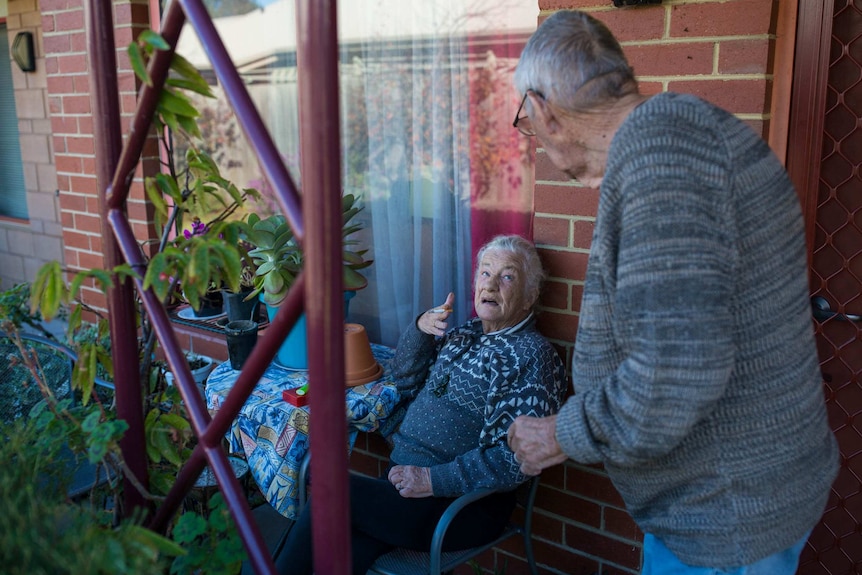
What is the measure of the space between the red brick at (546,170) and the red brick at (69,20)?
2.51 meters

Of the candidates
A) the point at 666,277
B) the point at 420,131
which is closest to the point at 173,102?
the point at 666,277

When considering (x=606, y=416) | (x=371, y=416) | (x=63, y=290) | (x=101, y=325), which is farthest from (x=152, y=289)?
(x=371, y=416)

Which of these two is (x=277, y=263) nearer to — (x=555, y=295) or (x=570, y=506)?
(x=555, y=295)

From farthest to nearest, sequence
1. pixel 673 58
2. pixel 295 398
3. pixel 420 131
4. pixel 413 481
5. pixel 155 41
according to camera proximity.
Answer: pixel 420 131 < pixel 295 398 < pixel 413 481 < pixel 673 58 < pixel 155 41

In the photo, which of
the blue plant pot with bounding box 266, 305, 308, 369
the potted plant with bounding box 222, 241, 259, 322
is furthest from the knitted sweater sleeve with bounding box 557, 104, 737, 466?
the potted plant with bounding box 222, 241, 259, 322

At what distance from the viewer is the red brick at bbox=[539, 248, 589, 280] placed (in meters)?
2.50

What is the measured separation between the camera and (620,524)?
102 inches

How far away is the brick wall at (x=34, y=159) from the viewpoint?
541 centimetres

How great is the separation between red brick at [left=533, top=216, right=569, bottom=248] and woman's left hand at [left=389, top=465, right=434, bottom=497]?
0.82m

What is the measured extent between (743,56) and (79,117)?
3.13 metres

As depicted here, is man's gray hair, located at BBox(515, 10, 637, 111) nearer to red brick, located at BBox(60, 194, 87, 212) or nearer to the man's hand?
the man's hand

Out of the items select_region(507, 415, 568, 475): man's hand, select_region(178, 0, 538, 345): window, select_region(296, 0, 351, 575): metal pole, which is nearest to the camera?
select_region(296, 0, 351, 575): metal pole

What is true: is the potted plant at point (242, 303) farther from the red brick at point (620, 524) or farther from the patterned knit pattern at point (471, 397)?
the red brick at point (620, 524)

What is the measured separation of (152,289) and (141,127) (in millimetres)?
272
